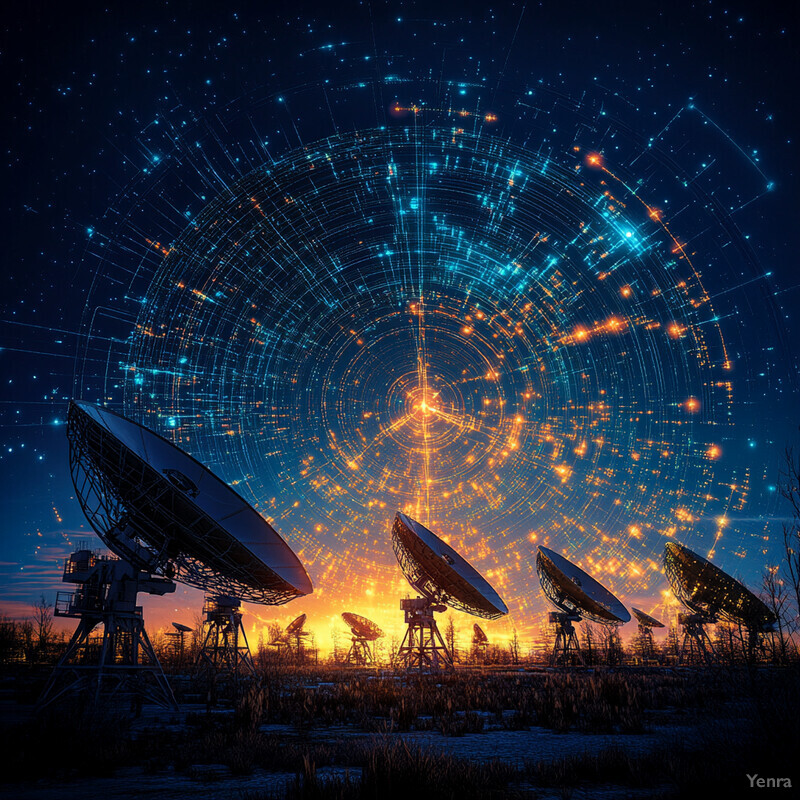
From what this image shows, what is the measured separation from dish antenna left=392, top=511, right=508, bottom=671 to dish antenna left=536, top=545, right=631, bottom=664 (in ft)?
27.0

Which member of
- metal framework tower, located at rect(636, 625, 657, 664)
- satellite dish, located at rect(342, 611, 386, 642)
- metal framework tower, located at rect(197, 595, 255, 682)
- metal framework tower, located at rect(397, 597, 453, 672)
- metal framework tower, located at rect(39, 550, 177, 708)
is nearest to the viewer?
metal framework tower, located at rect(39, 550, 177, 708)

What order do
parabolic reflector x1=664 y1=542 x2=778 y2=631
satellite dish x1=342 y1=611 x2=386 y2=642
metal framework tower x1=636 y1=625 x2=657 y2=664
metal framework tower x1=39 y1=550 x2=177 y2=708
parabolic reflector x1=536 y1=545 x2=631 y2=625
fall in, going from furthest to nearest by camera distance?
metal framework tower x1=636 y1=625 x2=657 y2=664 < satellite dish x1=342 y1=611 x2=386 y2=642 < parabolic reflector x1=536 y1=545 x2=631 y2=625 < parabolic reflector x1=664 y1=542 x2=778 y2=631 < metal framework tower x1=39 y1=550 x2=177 y2=708

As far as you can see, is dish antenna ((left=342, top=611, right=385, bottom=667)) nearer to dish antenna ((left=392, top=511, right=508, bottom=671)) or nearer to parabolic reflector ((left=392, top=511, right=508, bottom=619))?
dish antenna ((left=392, top=511, right=508, bottom=671))

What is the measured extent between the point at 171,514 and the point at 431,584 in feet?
73.8

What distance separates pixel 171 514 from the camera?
21.1 metres

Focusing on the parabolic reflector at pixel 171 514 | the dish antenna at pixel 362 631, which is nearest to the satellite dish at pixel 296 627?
the dish antenna at pixel 362 631

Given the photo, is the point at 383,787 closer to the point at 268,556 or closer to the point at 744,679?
the point at 744,679

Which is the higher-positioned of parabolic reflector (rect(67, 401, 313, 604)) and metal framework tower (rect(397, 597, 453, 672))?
parabolic reflector (rect(67, 401, 313, 604))

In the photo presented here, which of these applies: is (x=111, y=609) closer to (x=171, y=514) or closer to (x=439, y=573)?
(x=171, y=514)

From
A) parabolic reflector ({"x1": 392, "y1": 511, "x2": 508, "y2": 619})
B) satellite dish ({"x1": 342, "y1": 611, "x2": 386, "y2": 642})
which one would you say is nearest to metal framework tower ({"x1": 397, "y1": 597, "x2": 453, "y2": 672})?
parabolic reflector ({"x1": 392, "y1": 511, "x2": 508, "y2": 619})

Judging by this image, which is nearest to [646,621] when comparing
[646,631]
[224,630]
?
[646,631]

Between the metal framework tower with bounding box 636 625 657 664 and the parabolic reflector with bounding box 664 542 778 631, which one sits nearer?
the parabolic reflector with bounding box 664 542 778 631

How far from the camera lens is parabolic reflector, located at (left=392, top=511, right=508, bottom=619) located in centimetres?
3534

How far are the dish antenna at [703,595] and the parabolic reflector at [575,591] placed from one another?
495cm
